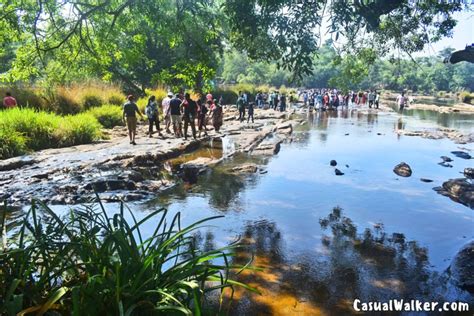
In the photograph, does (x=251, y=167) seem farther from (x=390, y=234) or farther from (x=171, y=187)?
(x=390, y=234)

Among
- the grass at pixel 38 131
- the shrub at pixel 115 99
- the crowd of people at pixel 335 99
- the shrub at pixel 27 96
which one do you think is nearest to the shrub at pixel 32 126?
the grass at pixel 38 131

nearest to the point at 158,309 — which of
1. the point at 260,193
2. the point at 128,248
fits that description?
the point at 128,248

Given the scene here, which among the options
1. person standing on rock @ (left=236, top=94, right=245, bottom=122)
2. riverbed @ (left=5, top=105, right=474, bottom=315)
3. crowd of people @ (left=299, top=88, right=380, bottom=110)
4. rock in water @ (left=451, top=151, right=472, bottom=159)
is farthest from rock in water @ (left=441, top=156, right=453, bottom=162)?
crowd of people @ (left=299, top=88, right=380, bottom=110)

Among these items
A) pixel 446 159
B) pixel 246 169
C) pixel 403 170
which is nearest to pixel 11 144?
pixel 246 169

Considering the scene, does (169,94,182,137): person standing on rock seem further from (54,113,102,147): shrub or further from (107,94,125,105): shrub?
(107,94,125,105): shrub

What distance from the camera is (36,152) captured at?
11117 mm

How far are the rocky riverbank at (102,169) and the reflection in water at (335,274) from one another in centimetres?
292

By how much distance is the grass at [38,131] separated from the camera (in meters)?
10.6

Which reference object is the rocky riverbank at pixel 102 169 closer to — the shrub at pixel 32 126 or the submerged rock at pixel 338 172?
the shrub at pixel 32 126

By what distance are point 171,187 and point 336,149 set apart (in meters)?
7.68

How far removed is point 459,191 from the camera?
841 cm

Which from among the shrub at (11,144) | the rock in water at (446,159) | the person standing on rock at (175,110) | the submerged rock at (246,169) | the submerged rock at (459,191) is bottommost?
the rock in water at (446,159)

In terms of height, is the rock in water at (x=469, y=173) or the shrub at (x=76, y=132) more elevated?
the shrub at (x=76, y=132)

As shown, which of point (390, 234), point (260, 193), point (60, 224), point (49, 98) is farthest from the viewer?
point (49, 98)
